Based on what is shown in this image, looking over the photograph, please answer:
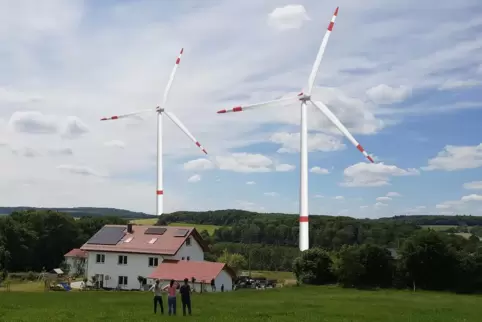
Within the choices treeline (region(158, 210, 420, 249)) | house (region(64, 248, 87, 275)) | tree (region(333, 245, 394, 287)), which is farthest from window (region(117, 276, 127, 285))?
treeline (region(158, 210, 420, 249))

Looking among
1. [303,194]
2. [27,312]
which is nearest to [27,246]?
[303,194]

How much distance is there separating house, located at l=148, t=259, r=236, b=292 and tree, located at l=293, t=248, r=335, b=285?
780 centimetres

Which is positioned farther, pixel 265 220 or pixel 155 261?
pixel 265 220

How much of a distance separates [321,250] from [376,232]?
2205 inches

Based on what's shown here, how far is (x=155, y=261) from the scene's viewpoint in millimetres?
61125

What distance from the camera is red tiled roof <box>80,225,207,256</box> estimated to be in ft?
200

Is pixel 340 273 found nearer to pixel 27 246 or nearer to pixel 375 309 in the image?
pixel 375 309

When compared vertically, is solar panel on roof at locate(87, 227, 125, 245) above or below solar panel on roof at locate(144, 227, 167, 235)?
below

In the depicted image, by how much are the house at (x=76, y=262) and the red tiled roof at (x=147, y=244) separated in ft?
58.4

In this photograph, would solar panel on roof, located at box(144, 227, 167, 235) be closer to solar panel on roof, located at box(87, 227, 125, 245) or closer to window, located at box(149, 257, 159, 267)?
solar panel on roof, located at box(87, 227, 125, 245)

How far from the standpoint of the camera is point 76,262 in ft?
272

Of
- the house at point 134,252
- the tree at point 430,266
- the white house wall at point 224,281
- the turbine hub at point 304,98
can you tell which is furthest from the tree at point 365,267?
the house at point 134,252

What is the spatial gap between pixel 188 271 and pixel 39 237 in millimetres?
44664

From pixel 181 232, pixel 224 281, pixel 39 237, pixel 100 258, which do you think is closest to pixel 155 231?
pixel 181 232
